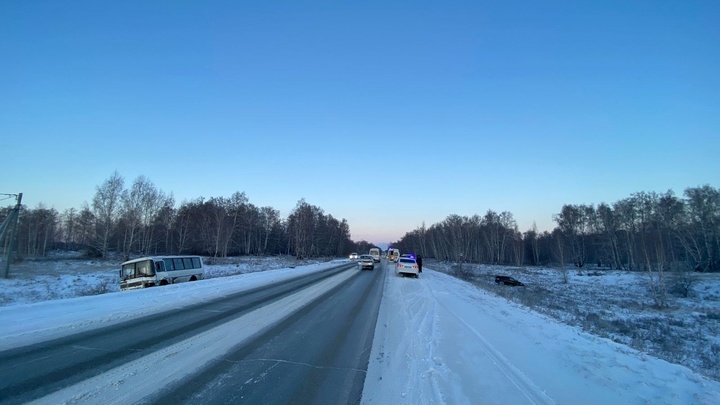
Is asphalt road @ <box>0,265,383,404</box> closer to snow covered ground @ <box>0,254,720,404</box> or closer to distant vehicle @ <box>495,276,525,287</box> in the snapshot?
snow covered ground @ <box>0,254,720,404</box>

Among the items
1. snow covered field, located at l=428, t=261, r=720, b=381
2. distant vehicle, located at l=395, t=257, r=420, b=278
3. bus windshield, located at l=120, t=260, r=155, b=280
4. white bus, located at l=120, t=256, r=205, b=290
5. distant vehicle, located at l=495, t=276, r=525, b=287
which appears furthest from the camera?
distant vehicle, located at l=495, t=276, r=525, b=287

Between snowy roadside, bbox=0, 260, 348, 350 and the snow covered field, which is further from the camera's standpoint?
the snow covered field

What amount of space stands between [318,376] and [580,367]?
5307mm

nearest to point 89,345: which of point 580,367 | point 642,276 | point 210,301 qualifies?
point 210,301

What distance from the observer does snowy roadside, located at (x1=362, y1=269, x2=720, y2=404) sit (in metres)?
5.36

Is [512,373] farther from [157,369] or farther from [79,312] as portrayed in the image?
[79,312]

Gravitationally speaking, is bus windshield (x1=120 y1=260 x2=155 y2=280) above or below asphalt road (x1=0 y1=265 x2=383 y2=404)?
above

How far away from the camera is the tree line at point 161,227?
57312mm

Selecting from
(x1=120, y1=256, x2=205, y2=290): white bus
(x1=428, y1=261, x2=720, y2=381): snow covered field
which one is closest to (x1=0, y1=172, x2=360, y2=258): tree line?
(x1=120, y1=256, x2=205, y2=290): white bus

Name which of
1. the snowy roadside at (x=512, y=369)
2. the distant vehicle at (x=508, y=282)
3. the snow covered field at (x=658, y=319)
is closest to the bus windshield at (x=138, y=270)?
the snowy roadside at (x=512, y=369)

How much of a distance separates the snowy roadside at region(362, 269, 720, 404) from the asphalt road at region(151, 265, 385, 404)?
42 cm

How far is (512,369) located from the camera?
655 centimetres

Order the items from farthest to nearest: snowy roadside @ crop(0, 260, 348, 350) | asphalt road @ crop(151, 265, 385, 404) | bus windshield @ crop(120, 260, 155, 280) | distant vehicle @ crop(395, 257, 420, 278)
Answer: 1. distant vehicle @ crop(395, 257, 420, 278)
2. bus windshield @ crop(120, 260, 155, 280)
3. snowy roadside @ crop(0, 260, 348, 350)
4. asphalt road @ crop(151, 265, 385, 404)

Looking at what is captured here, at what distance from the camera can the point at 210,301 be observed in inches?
534
